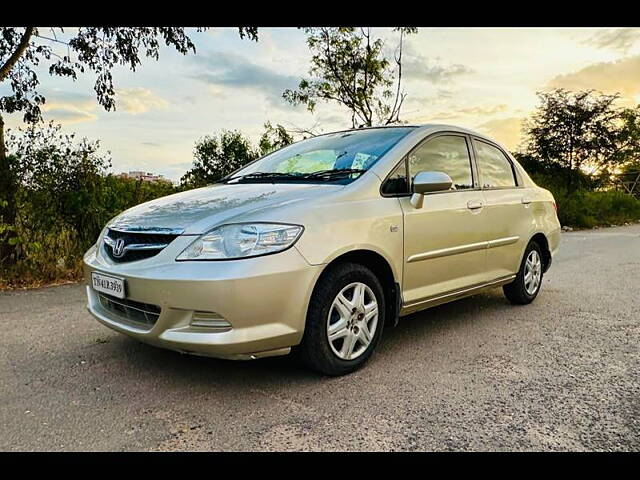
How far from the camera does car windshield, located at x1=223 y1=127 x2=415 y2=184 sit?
3.45m

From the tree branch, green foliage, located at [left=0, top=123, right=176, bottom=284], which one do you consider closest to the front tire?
green foliage, located at [left=0, top=123, right=176, bottom=284]

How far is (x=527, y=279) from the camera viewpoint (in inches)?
193

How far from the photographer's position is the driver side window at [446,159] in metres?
3.65

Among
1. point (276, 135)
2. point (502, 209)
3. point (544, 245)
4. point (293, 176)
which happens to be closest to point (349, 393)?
point (293, 176)

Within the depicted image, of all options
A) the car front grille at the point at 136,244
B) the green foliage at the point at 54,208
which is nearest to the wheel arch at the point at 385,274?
the car front grille at the point at 136,244

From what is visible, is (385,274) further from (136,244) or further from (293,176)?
(136,244)

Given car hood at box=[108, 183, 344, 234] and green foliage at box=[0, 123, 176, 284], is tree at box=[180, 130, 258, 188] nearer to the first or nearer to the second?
green foliage at box=[0, 123, 176, 284]

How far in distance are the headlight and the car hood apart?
0.07 m

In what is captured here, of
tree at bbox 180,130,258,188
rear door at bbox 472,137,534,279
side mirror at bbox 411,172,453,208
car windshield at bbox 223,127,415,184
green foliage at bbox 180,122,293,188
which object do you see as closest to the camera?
side mirror at bbox 411,172,453,208

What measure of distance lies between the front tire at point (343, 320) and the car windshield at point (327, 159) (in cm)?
67
